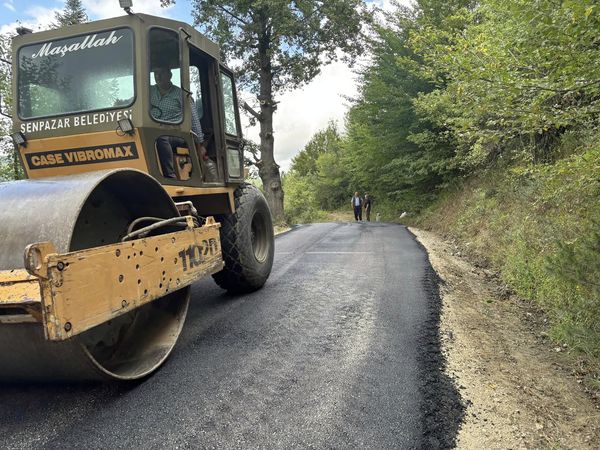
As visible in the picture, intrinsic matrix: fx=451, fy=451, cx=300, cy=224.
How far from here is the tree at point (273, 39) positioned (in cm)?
1537

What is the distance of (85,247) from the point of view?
2.66m

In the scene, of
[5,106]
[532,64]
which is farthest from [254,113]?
[532,64]

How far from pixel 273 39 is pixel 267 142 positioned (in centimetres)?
360

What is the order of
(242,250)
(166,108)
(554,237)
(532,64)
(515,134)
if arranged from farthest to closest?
(515,134) → (554,237) → (242,250) → (166,108) → (532,64)

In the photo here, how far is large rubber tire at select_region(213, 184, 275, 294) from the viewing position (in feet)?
15.1

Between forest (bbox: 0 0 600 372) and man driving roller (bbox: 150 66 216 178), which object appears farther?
man driving roller (bbox: 150 66 216 178)

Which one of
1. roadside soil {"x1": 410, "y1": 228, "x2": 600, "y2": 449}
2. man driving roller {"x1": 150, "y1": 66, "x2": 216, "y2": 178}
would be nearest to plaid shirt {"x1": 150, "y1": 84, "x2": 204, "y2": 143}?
man driving roller {"x1": 150, "y1": 66, "x2": 216, "y2": 178}

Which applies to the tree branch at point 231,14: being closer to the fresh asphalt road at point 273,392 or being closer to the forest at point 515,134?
the forest at point 515,134

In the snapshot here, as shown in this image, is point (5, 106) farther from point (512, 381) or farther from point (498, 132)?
point (512, 381)

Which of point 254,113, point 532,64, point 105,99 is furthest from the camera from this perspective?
point 254,113

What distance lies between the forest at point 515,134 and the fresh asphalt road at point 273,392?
1.36 metres

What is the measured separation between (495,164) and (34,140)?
11.1 metres

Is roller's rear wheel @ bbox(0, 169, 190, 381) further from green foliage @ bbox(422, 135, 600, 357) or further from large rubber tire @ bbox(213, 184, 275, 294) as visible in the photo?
green foliage @ bbox(422, 135, 600, 357)

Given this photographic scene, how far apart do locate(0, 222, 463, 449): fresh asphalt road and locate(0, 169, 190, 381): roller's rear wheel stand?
0.20m
